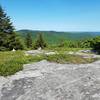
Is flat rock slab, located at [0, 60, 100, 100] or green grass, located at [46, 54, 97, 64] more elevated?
green grass, located at [46, 54, 97, 64]

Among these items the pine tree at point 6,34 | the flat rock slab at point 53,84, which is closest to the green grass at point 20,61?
the flat rock slab at point 53,84

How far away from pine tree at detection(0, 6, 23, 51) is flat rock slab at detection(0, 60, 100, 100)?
46.3m

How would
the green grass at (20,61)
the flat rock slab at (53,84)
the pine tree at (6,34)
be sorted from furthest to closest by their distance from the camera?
the pine tree at (6,34), the green grass at (20,61), the flat rock slab at (53,84)

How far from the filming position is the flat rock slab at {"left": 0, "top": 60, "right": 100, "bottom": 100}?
10.7 meters

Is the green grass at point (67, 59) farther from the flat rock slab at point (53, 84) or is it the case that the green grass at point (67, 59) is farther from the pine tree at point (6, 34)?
the pine tree at point (6, 34)

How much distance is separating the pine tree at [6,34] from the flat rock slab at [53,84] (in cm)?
4632

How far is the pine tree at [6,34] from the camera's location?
5975cm

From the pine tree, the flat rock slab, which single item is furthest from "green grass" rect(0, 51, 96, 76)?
the pine tree

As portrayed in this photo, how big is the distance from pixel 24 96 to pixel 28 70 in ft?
10.8

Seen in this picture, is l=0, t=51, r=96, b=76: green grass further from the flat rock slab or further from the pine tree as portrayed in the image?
the pine tree

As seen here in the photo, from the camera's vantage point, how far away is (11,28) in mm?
63344

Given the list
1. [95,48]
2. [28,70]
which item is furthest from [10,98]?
[95,48]

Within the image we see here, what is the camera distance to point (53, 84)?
11.7m

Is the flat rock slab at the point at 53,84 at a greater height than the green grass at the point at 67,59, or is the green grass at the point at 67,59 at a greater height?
the green grass at the point at 67,59
